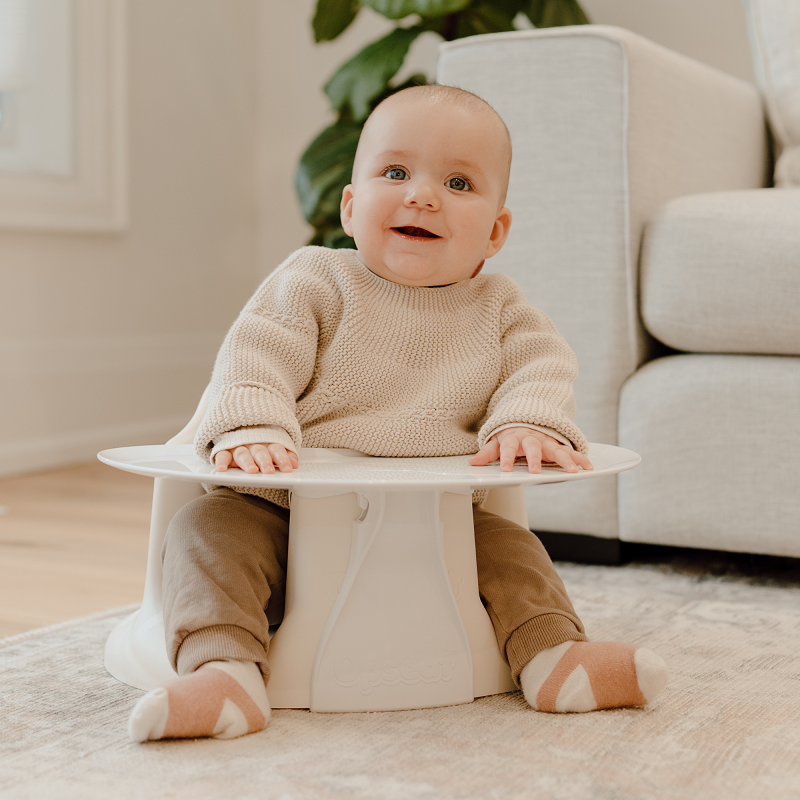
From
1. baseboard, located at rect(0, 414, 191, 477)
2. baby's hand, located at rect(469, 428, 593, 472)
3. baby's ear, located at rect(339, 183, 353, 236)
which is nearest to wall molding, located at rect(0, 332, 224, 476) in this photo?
baseboard, located at rect(0, 414, 191, 477)

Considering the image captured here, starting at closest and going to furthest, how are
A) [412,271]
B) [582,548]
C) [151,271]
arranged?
1. [412,271]
2. [582,548]
3. [151,271]

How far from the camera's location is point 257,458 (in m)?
0.71

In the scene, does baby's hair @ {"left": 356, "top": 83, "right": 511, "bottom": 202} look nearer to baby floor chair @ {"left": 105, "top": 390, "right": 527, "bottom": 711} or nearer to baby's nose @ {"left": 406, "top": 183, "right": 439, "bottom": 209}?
baby's nose @ {"left": 406, "top": 183, "right": 439, "bottom": 209}

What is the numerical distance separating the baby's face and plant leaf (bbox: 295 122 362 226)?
3.36ft

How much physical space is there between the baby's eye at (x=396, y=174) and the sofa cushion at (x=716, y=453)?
47 cm

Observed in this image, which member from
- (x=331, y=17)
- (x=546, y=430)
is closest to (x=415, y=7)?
(x=331, y=17)

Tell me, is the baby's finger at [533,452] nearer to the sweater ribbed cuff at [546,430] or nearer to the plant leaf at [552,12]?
the sweater ribbed cuff at [546,430]

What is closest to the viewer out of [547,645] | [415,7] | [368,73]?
[547,645]

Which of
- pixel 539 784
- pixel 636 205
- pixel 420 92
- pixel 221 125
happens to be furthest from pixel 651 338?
pixel 221 125

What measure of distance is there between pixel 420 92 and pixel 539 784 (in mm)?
568

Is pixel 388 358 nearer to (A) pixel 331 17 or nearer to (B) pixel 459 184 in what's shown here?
(B) pixel 459 184

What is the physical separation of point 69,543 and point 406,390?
0.68 meters

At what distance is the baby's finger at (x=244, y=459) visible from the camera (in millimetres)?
699

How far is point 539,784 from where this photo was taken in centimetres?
63
